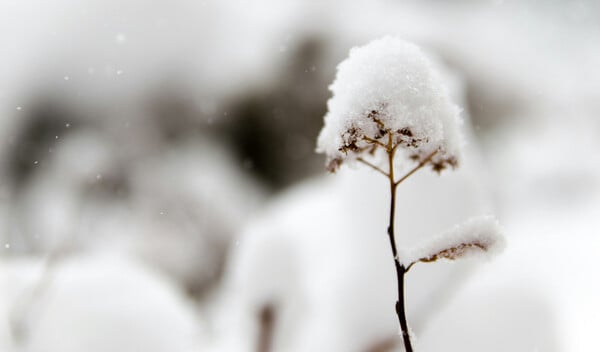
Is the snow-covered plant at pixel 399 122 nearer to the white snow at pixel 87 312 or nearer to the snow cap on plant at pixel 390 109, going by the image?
the snow cap on plant at pixel 390 109

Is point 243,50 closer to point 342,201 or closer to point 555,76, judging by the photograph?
point 555,76

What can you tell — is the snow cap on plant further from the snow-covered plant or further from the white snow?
the white snow

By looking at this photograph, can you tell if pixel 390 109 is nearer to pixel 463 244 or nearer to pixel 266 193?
pixel 463 244

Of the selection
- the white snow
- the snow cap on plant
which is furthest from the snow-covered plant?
the white snow

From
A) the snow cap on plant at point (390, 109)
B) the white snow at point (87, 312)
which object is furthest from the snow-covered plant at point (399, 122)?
the white snow at point (87, 312)

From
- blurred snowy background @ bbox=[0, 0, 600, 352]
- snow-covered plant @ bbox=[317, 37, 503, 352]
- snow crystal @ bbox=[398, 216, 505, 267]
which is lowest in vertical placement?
snow crystal @ bbox=[398, 216, 505, 267]

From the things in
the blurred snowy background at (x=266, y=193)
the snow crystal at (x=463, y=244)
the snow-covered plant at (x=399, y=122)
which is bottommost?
the snow crystal at (x=463, y=244)
